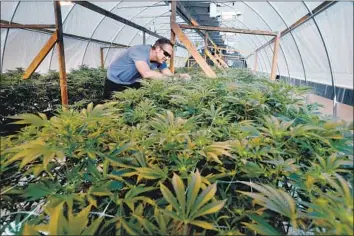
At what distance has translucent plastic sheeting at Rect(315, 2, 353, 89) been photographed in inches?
140

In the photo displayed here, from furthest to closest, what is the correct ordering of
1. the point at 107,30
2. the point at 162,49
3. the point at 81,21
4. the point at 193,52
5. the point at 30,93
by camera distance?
the point at 107,30, the point at 81,21, the point at 30,93, the point at 193,52, the point at 162,49

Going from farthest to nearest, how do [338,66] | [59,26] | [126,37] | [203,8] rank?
[126,37] → [203,8] → [338,66] → [59,26]

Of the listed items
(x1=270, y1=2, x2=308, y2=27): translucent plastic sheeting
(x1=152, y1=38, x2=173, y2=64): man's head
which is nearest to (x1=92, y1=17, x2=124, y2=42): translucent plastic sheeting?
(x1=270, y1=2, x2=308, y2=27): translucent plastic sheeting

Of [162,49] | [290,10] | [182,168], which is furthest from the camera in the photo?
[290,10]

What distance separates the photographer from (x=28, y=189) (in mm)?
787

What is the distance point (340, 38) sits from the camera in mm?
4020

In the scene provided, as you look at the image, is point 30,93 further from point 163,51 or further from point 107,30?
point 107,30

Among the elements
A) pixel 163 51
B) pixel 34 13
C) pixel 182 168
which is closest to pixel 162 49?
pixel 163 51

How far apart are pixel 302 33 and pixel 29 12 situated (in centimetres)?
627

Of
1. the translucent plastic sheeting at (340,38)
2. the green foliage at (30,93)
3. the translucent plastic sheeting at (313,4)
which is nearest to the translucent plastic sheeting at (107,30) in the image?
the green foliage at (30,93)

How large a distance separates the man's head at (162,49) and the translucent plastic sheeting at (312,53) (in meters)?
3.19

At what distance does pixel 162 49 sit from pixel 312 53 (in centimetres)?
431

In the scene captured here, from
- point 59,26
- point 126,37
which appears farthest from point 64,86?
point 126,37

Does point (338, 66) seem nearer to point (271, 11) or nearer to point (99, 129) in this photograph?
point (271, 11)
